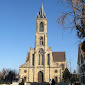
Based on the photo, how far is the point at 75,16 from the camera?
437 inches

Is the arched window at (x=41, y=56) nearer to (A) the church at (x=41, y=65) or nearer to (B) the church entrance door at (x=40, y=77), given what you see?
(A) the church at (x=41, y=65)

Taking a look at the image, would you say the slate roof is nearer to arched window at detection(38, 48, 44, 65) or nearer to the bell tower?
arched window at detection(38, 48, 44, 65)

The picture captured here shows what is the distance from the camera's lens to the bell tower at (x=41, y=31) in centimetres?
5559

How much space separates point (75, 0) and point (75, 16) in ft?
3.78

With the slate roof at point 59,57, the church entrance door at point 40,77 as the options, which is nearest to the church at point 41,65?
the church entrance door at point 40,77

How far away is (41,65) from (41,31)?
12.9 metres

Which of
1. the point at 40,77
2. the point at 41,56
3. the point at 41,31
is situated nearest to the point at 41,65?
the point at 41,56

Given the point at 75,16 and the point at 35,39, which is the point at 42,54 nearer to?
the point at 35,39

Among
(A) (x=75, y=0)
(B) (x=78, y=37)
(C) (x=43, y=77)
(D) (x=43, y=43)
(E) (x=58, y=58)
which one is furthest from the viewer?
(E) (x=58, y=58)

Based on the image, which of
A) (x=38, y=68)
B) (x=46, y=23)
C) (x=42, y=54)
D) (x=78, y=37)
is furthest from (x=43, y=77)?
(x=78, y=37)

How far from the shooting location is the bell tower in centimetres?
5559

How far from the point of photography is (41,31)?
2245 inches

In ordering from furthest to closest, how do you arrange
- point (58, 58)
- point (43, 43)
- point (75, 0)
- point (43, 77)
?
point (58, 58)
point (43, 43)
point (43, 77)
point (75, 0)

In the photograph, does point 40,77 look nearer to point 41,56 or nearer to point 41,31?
point 41,56
